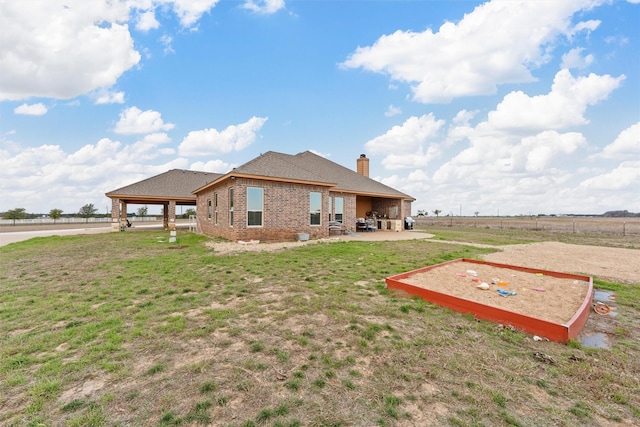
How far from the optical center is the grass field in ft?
6.67

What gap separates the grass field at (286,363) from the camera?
2.03 metres

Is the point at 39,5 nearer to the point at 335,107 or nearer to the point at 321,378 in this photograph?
the point at 321,378

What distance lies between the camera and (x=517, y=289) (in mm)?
5234

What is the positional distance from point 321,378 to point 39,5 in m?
12.4

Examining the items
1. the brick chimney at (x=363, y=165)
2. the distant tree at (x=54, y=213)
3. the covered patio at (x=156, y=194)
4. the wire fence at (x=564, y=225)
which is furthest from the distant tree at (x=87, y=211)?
the wire fence at (x=564, y=225)

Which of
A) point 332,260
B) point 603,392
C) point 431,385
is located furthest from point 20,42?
point 603,392

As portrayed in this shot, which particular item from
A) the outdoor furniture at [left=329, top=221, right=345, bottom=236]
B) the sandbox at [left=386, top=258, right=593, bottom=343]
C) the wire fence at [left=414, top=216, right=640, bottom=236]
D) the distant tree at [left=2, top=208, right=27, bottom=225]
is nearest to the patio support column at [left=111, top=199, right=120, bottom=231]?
the outdoor furniture at [left=329, top=221, right=345, bottom=236]

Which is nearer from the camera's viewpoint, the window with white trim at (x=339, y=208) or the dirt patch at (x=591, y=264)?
the dirt patch at (x=591, y=264)

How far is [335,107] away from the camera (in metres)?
19.5

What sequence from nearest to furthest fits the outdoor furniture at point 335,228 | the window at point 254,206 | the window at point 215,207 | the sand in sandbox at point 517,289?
the sand in sandbox at point 517,289
the window at point 254,206
the window at point 215,207
the outdoor furniture at point 335,228

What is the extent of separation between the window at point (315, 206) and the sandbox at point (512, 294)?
771 centimetres

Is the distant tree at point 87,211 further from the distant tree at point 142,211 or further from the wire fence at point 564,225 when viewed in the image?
the wire fence at point 564,225

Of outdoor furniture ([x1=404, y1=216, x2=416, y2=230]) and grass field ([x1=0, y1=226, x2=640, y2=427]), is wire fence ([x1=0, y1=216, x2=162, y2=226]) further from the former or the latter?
grass field ([x1=0, y1=226, x2=640, y2=427])

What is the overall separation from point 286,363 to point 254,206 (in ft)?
32.0
